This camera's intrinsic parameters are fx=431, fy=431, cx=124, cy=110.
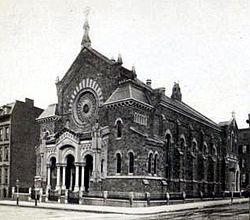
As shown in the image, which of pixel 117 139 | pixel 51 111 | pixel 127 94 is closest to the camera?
pixel 127 94

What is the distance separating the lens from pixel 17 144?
31.5 m

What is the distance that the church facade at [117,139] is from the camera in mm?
21875

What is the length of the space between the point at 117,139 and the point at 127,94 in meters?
2.39

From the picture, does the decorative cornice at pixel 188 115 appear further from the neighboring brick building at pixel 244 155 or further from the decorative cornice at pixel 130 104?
the decorative cornice at pixel 130 104

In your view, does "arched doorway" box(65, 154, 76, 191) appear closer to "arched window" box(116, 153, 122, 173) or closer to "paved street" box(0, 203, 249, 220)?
"arched window" box(116, 153, 122, 173)

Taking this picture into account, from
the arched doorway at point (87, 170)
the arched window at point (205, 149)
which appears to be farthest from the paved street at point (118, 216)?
the arched window at point (205, 149)

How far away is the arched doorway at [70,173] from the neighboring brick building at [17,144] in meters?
6.90

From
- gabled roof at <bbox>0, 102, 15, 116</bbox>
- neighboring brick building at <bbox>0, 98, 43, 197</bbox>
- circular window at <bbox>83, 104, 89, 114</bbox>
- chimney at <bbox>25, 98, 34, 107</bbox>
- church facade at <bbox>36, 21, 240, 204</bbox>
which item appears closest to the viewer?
church facade at <bbox>36, 21, 240, 204</bbox>

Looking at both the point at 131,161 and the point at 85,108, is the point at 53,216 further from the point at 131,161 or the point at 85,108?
the point at 85,108

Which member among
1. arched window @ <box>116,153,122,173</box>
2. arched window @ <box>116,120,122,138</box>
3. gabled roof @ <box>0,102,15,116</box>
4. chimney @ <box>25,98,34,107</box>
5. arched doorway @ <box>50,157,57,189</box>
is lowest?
arched doorway @ <box>50,157,57,189</box>

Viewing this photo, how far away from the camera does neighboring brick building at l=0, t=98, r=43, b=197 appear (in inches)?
1224

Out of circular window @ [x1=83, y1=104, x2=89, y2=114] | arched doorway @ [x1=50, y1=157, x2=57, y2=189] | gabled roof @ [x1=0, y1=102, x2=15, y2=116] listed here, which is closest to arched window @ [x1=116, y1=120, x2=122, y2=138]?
circular window @ [x1=83, y1=104, x2=89, y2=114]

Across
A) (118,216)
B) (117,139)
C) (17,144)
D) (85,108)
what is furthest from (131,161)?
(17,144)

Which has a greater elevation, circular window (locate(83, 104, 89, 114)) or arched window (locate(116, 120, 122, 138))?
circular window (locate(83, 104, 89, 114))
